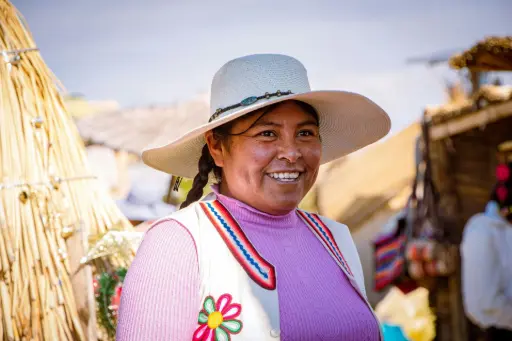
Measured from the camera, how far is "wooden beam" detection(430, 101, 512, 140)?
4.62 meters

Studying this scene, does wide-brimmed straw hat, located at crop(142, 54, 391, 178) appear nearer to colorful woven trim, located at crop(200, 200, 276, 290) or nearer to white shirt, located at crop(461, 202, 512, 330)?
colorful woven trim, located at crop(200, 200, 276, 290)

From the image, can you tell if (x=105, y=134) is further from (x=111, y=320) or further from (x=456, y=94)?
(x=111, y=320)

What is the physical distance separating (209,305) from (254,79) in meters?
0.76

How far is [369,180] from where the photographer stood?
9.01 metres

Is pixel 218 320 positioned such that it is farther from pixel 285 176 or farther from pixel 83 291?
pixel 83 291

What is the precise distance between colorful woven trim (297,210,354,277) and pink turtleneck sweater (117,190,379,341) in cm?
3

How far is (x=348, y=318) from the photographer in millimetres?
1696

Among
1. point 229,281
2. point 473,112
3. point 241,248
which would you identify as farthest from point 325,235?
point 473,112

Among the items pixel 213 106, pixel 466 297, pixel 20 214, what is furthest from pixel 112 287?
pixel 466 297

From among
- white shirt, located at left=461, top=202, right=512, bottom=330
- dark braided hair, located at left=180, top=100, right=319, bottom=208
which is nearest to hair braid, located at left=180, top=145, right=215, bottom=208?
dark braided hair, located at left=180, top=100, right=319, bottom=208

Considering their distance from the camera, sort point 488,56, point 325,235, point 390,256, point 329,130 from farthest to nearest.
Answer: point 390,256 → point 488,56 → point 329,130 → point 325,235

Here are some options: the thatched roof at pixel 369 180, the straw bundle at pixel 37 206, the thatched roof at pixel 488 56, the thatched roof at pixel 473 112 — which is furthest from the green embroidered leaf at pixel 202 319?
the thatched roof at pixel 369 180

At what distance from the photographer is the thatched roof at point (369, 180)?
27.4 feet

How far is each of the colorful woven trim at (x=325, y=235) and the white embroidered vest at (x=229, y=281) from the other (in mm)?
341
